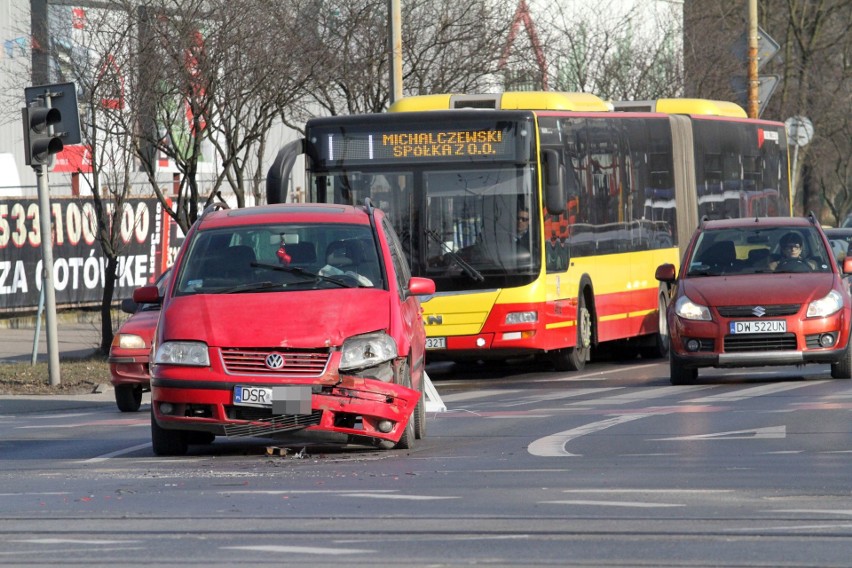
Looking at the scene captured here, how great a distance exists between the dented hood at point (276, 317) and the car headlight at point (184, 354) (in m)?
0.04

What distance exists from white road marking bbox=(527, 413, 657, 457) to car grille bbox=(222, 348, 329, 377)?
1.60 metres

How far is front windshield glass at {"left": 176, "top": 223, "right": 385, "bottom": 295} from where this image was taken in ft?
39.9

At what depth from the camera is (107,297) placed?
24000mm

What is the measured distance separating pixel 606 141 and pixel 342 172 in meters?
4.34

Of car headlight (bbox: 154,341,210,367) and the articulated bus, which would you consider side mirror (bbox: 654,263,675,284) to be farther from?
car headlight (bbox: 154,341,210,367)

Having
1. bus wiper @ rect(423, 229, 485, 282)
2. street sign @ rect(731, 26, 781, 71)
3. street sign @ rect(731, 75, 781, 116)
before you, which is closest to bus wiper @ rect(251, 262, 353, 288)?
bus wiper @ rect(423, 229, 485, 282)

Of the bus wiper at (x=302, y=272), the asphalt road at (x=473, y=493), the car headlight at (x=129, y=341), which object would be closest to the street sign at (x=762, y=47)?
the car headlight at (x=129, y=341)

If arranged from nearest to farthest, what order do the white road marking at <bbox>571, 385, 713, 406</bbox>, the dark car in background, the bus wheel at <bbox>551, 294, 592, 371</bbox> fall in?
the white road marking at <bbox>571, 385, 713, 406</bbox> → the dark car in background → the bus wheel at <bbox>551, 294, 592, 371</bbox>

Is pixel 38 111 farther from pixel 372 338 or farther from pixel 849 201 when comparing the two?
pixel 849 201

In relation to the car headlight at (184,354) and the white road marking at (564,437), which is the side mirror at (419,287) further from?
the car headlight at (184,354)

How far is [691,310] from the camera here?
59.6ft

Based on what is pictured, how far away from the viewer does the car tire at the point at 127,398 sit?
707 inches

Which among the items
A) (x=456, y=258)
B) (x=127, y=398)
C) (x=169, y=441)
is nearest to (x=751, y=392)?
(x=456, y=258)

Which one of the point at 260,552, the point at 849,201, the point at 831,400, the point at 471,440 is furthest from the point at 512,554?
the point at 849,201
